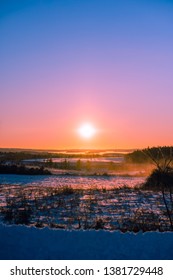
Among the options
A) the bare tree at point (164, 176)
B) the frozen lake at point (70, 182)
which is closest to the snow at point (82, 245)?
the bare tree at point (164, 176)

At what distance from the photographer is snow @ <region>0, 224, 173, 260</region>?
212 inches

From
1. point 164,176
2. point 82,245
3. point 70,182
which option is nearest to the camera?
point 82,245

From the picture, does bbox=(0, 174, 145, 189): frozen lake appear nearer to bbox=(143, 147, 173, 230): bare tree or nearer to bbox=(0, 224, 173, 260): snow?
bbox=(143, 147, 173, 230): bare tree

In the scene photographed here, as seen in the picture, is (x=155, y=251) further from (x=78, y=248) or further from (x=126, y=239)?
(x=78, y=248)

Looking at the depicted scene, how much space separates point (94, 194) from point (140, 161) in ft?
95.2

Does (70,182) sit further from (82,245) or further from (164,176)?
(82,245)

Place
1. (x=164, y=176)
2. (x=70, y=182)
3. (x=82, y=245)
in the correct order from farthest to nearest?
(x=70, y=182), (x=164, y=176), (x=82, y=245)

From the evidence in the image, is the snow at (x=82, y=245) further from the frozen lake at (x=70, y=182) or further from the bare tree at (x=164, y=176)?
the frozen lake at (x=70, y=182)

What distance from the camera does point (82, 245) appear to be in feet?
18.4

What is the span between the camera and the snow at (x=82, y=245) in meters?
5.39

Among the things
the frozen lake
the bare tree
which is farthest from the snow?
the frozen lake

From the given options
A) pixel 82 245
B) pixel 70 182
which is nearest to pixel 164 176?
pixel 70 182
